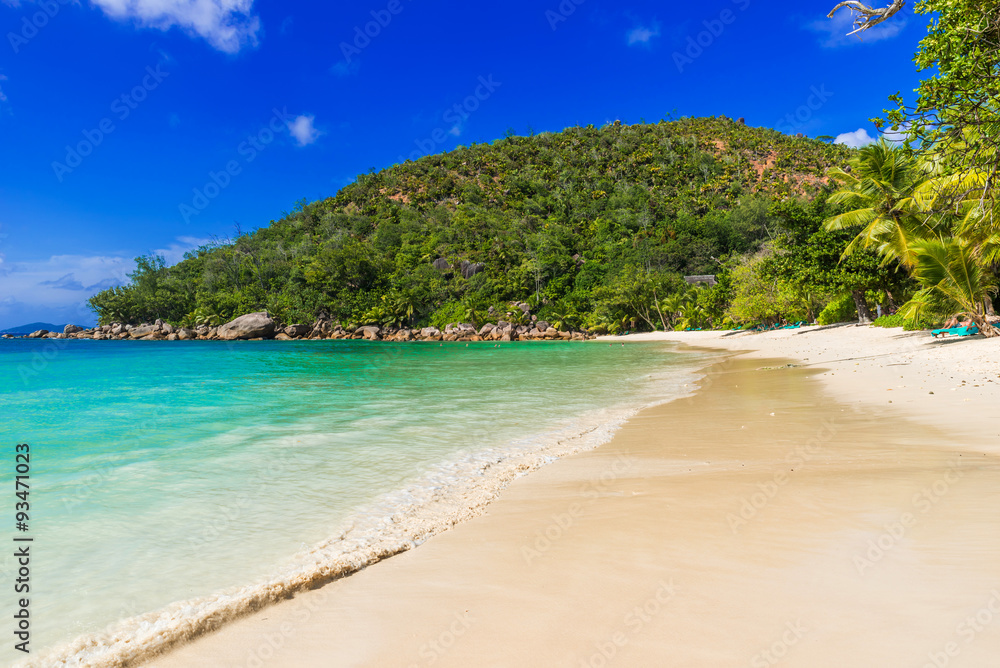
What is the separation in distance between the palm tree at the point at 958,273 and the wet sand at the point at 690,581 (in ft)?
46.5

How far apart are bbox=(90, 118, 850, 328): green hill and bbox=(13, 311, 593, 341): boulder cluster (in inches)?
76.7

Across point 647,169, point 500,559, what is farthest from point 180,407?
point 647,169

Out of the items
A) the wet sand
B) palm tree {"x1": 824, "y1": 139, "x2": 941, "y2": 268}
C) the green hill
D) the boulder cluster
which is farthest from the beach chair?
the boulder cluster

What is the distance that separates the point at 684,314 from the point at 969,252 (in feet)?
118

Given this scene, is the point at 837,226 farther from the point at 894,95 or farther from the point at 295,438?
the point at 295,438

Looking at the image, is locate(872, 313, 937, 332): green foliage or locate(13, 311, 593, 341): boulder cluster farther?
locate(13, 311, 593, 341): boulder cluster

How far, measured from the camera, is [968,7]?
6.56 m

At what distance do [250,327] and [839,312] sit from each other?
6553cm

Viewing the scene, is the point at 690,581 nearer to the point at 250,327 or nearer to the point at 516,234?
the point at 250,327

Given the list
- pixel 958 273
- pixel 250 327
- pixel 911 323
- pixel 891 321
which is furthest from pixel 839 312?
pixel 250 327

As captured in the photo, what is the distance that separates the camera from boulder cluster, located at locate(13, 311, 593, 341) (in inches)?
2313

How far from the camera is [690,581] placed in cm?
276

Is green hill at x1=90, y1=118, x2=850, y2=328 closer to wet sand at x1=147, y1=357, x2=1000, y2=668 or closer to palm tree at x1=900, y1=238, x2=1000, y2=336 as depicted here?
palm tree at x1=900, y1=238, x2=1000, y2=336

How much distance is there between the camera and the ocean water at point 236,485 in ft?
10.1
